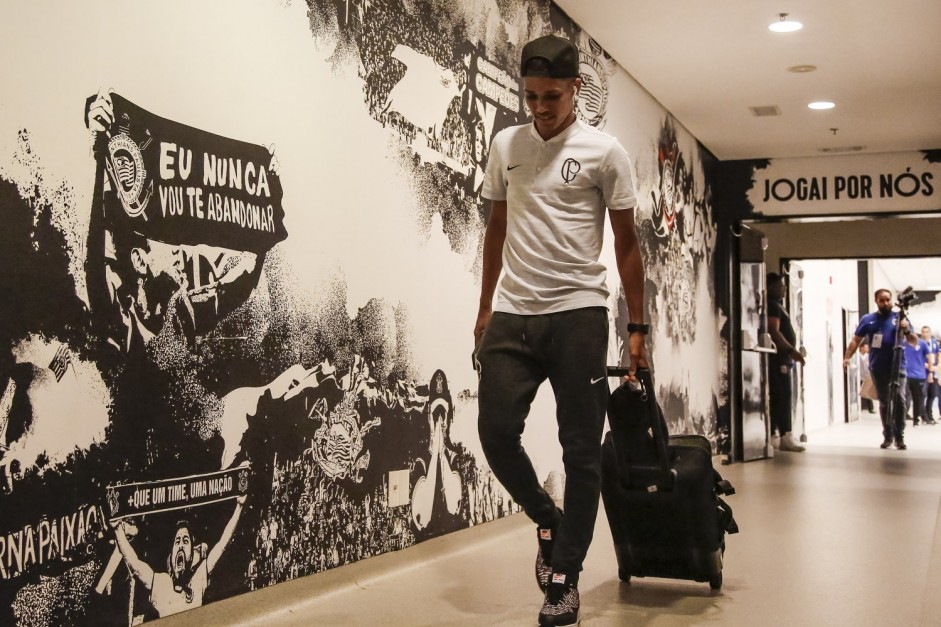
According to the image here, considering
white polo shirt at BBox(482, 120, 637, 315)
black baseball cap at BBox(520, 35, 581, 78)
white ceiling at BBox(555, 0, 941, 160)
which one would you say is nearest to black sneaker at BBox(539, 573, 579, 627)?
white polo shirt at BBox(482, 120, 637, 315)

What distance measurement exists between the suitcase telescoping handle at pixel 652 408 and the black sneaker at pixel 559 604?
0.52 meters

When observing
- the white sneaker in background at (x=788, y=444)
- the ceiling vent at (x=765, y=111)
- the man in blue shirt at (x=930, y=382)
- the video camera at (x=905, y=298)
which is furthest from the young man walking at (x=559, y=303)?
the man in blue shirt at (x=930, y=382)

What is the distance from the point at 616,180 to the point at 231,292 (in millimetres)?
1031

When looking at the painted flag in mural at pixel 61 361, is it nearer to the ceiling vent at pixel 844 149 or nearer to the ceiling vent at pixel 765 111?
the ceiling vent at pixel 765 111

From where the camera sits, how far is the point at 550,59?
2387mm

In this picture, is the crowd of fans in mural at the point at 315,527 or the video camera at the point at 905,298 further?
the video camera at the point at 905,298

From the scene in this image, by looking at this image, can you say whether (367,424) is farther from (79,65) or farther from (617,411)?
(79,65)

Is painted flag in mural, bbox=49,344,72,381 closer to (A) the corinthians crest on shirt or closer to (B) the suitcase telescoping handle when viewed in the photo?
(A) the corinthians crest on shirt

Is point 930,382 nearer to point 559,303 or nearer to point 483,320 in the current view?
point 483,320

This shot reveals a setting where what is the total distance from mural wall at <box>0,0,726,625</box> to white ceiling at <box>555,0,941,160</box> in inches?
55.8

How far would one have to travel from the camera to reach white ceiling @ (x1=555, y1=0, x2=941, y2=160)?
518 cm

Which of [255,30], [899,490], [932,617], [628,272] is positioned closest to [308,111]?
[255,30]

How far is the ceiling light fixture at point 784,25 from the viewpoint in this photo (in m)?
5.27

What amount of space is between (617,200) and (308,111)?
106cm
